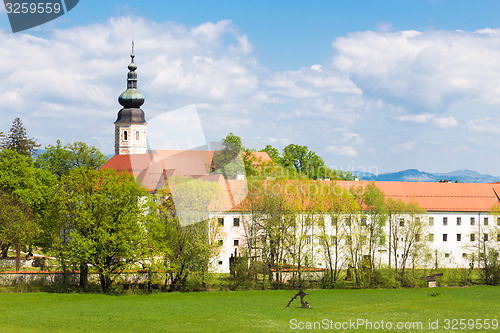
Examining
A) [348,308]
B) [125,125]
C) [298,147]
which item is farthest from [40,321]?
[125,125]

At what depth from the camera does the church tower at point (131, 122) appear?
329ft

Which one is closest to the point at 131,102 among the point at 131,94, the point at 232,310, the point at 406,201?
the point at 131,94

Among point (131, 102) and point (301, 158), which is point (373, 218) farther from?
point (131, 102)

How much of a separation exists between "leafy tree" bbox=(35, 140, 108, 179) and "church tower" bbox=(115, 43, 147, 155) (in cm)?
663

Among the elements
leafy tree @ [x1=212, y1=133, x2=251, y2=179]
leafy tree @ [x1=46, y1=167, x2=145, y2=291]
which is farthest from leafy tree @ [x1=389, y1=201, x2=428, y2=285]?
leafy tree @ [x1=46, y1=167, x2=145, y2=291]

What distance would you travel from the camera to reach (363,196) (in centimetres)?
5975

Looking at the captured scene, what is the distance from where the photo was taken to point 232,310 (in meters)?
37.2

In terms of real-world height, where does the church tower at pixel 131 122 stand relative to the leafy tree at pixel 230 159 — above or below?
above

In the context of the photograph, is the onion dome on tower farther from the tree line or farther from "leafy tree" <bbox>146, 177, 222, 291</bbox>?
"leafy tree" <bbox>146, 177, 222, 291</bbox>

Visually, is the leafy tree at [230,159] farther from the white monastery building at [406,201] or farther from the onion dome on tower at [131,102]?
the onion dome on tower at [131,102]

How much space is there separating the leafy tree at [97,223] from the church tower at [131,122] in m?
52.8

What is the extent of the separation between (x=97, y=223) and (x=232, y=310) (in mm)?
14750

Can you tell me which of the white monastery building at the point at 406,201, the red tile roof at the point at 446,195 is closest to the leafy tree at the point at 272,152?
the white monastery building at the point at 406,201

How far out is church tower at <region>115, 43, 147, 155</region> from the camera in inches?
3947
